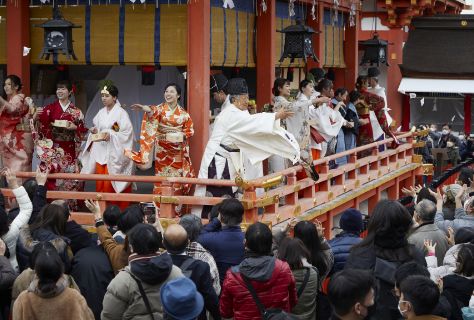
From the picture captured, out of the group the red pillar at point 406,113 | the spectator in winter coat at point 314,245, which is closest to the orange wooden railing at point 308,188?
the spectator in winter coat at point 314,245

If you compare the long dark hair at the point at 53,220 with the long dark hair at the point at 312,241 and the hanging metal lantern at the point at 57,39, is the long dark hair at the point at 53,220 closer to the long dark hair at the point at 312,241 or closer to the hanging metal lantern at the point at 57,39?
the long dark hair at the point at 312,241

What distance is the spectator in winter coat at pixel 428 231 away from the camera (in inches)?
302

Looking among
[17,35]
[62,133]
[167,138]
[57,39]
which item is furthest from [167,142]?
[17,35]

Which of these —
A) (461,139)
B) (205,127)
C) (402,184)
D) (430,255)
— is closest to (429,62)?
(461,139)

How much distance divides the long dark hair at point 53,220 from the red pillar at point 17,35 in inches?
198

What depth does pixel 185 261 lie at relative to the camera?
6293mm

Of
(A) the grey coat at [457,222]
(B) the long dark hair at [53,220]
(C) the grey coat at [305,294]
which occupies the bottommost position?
(C) the grey coat at [305,294]

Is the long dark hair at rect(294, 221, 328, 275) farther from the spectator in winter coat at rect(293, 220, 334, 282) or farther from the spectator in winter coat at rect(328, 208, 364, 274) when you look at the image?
the spectator in winter coat at rect(328, 208, 364, 274)

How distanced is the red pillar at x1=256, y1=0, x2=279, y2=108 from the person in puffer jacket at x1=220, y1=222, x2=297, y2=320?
7.38 m

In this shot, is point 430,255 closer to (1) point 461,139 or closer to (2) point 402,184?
(2) point 402,184

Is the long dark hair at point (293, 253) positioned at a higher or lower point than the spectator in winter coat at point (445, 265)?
higher

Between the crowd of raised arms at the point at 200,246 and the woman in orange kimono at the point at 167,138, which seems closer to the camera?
the crowd of raised arms at the point at 200,246

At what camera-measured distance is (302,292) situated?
633cm

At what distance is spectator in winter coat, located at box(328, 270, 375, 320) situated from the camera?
5.11 m
